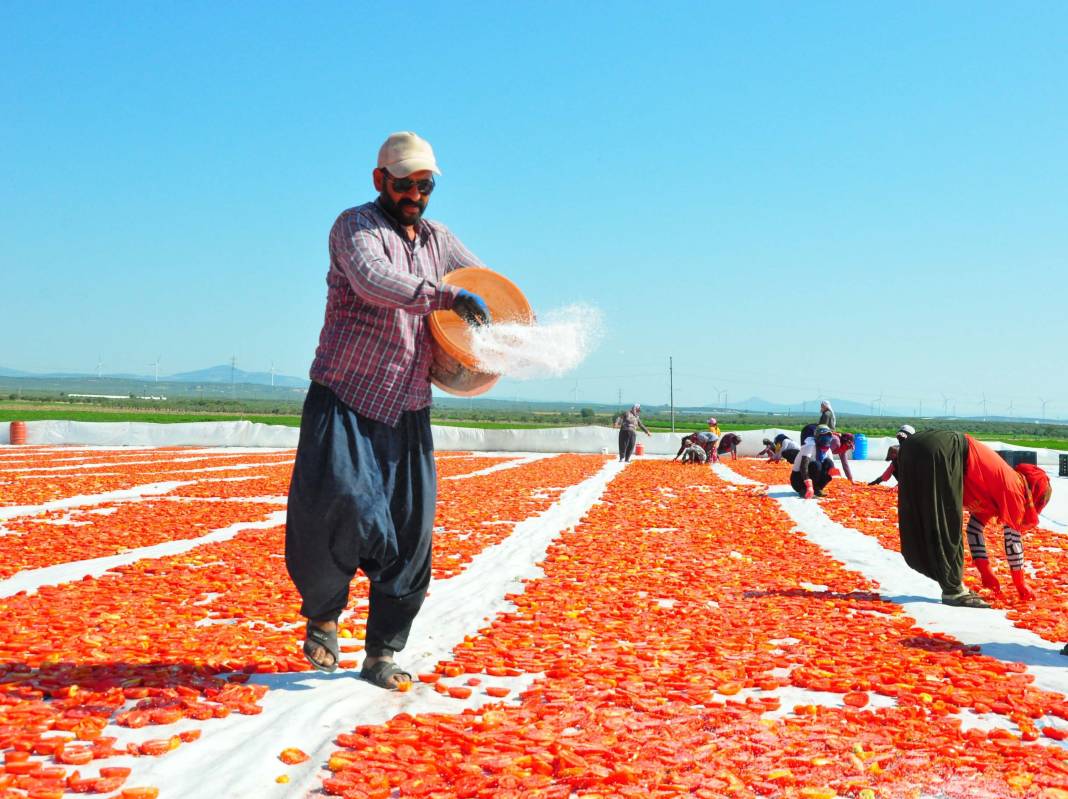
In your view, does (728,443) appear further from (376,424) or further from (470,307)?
(470,307)

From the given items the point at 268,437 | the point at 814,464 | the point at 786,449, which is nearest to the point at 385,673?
the point at 814,464

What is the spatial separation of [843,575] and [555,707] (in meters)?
4.48

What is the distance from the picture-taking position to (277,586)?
6184 mm

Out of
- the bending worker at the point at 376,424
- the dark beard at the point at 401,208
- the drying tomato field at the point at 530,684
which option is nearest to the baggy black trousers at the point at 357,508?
the bending worker at the point at 376,424

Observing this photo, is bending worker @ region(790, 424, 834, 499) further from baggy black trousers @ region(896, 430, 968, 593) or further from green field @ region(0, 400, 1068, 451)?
green field @ region(0, 400, 1068, 451)

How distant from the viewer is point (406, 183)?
3504 mm

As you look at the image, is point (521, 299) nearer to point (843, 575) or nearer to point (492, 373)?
point (492, 373)

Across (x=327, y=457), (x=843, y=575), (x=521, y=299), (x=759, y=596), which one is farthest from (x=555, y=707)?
(x=843, y=575)

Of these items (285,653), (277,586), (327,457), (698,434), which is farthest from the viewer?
(698,434)

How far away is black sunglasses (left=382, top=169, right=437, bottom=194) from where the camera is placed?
350 centimetres

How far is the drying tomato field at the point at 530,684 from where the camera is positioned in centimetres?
270

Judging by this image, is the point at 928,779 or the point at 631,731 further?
the point at 631,731

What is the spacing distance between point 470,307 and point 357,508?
0.88 m

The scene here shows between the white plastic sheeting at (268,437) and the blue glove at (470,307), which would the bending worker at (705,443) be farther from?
the blue glove at (470,307)
